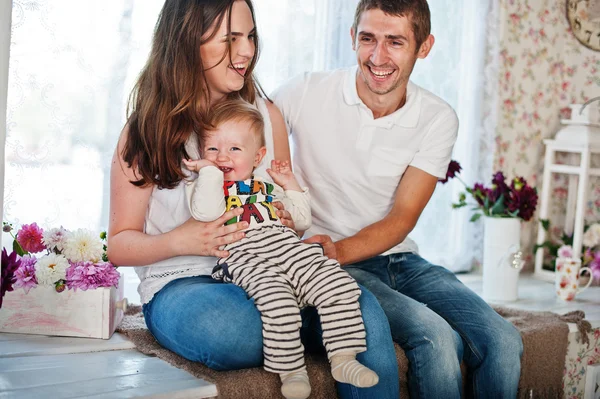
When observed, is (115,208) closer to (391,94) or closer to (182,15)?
(182,15)

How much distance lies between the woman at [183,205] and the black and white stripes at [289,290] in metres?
0.05

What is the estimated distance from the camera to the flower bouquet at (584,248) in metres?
3.36

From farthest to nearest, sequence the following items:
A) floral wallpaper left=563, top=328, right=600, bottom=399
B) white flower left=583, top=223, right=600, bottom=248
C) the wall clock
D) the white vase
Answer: the wall clock → white flower left=583, top=223, right=600, bottom=248 → the white vase → floral wallpaper left=563, top=328, right=600, bottom=399

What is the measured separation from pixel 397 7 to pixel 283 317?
3.23 ft

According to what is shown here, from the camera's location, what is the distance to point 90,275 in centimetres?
202

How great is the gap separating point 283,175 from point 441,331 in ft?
1.83

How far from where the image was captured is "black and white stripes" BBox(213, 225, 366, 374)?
1679 millimetres

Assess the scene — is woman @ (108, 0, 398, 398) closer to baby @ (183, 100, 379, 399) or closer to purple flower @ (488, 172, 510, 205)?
baby @ (183, 100, 379, 399)

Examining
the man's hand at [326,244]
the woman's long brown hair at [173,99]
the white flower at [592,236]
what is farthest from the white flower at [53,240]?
the white flower at [592,236]

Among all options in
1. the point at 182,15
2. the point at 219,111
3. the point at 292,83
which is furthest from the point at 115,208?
the point at 292,83

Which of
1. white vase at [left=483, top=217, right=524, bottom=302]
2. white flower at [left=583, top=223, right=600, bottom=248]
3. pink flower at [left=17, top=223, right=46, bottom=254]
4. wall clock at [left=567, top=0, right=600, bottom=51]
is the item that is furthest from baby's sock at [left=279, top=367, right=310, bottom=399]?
wall clock at [left=567, top=0, right=600, bottom=51]

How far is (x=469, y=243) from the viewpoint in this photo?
3.85 meters

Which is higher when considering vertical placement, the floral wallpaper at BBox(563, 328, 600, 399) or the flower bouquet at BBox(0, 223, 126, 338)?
the flower bouquet at BBox(0, 223, 126, 338)

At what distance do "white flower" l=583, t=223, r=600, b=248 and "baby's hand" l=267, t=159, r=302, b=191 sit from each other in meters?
2.12
